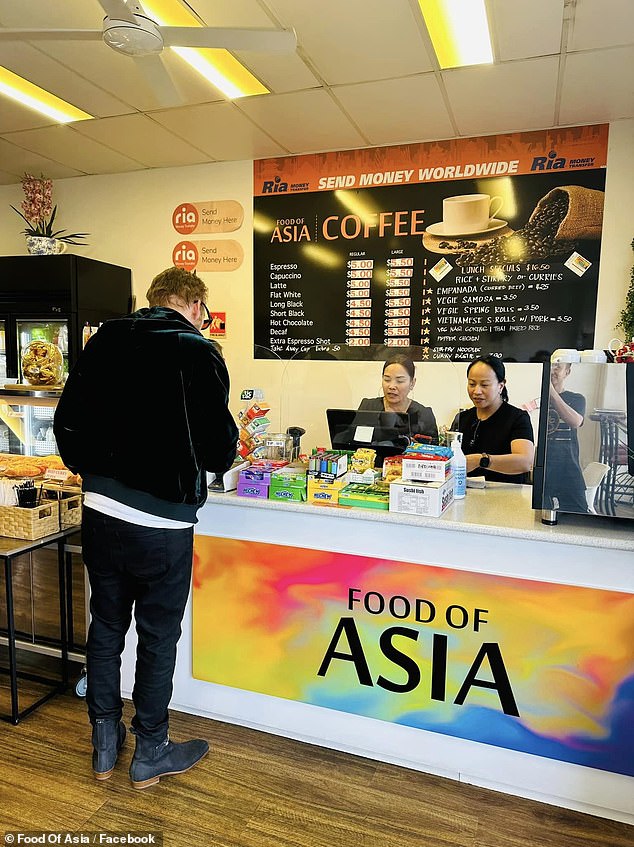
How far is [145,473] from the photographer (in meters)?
1.87

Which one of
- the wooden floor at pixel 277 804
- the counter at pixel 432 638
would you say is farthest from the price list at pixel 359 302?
the wooden floor at pixel 277 804

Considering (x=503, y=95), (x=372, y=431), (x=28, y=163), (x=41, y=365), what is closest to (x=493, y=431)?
(x=372, y=431)

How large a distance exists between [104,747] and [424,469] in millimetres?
1441

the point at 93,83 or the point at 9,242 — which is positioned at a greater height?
the point at 93,83

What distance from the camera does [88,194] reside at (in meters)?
4.74

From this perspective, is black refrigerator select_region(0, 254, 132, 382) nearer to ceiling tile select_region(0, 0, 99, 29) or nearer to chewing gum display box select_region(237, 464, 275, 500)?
ceiling tile select_region(0, 0, 99, 29)

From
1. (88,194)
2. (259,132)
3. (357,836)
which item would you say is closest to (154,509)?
Result: (357,836)

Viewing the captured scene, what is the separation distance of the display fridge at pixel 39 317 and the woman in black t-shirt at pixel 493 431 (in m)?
2.54

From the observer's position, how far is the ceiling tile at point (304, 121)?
3.29 metres

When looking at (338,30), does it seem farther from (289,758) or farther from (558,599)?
(289,758)

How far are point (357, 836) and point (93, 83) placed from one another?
349 cm

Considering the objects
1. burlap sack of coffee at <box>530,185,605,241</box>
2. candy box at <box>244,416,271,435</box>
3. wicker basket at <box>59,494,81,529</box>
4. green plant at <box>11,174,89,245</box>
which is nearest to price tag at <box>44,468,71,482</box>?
wicker basket at <box>59,494,81,529</box>

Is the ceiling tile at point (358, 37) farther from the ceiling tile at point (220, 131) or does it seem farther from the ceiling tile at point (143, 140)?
the ceiling tile at point (143, 140)

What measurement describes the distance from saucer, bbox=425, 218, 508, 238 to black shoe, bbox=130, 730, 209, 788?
10.5 ft
